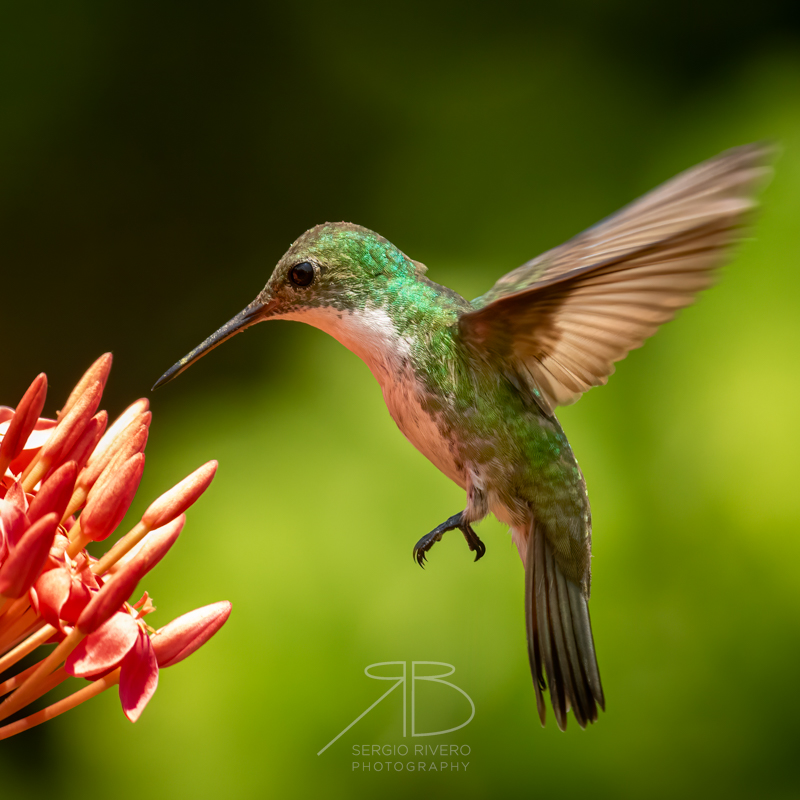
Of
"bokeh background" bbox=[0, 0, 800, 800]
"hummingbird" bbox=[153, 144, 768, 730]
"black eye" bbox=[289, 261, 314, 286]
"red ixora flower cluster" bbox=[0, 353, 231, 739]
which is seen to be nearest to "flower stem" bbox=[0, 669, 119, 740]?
"red ixora flower cluster" bbox=[0, 353, 231, 739]

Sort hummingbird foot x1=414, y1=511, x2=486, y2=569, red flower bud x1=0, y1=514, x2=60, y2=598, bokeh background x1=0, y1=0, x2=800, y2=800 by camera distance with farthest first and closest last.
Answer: bokeh background x1=0, y1=0, x2=800, y2=800 → hummingbird foot x1=414, y1=511, x2=486, y2=569 → red flower bud x1=0, y1=514, x2=60, y2=598

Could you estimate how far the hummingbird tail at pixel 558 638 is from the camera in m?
0.96

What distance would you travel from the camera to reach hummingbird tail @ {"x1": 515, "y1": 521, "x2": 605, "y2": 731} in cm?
96

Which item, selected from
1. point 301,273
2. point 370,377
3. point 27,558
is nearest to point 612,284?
point 301,273

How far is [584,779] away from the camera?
1.68 m

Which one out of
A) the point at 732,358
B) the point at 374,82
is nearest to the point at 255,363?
the point at 374,82

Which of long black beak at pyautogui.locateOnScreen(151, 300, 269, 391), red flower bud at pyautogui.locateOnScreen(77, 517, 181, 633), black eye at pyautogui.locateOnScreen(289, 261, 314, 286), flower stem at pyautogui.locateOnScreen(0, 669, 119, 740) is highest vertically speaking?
black eye at pyautogui.locateOnScreen(289, 261, 314, 286)

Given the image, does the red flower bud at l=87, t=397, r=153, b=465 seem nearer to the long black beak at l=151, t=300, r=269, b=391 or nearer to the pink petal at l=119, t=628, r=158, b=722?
the long black beak at l=151, t=300, r=269, b=391

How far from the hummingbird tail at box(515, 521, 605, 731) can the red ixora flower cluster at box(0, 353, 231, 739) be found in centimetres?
44

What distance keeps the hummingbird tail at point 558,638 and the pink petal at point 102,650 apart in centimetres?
51

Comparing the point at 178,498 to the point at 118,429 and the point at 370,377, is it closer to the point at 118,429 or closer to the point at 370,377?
the point at 118,429

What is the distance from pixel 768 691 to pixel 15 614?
1500 mm

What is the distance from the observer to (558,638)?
99 centimetres

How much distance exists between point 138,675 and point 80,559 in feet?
0.36
